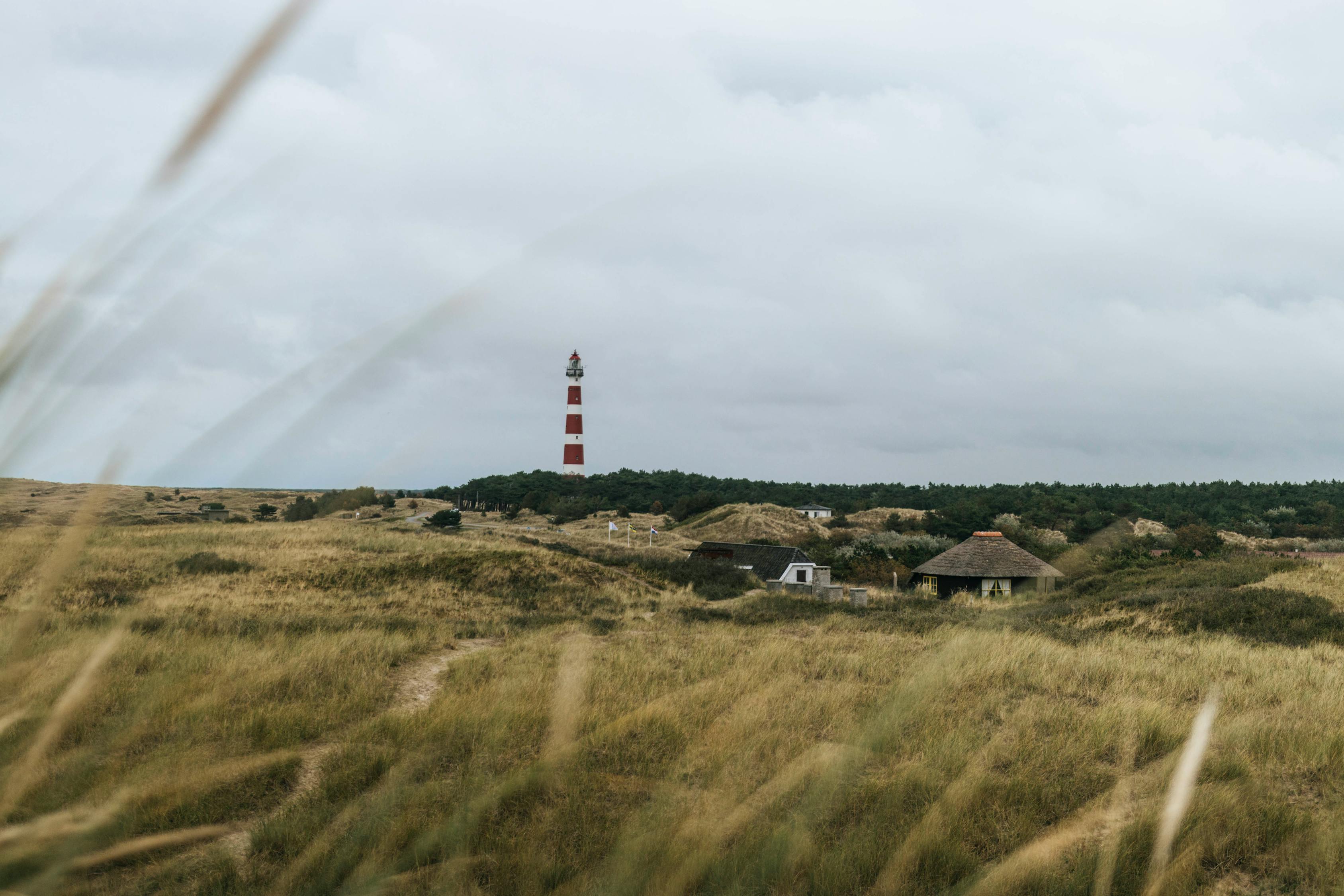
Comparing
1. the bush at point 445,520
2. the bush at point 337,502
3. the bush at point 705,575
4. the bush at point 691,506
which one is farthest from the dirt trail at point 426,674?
the bush at point 691,506

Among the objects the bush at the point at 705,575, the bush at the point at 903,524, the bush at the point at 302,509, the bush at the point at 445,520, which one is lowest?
the bush at the point at 705,575

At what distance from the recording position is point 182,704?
4.57 meters

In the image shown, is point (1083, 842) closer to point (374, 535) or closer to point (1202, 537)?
point (374, 535)

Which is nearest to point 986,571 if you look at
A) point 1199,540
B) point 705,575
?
point 705,575

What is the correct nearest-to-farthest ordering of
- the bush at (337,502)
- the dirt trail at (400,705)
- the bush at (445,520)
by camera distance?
the bush at (337,502), the dirt trail at (400,705), the bush at (445,520)

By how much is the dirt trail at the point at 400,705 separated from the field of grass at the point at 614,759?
0.18ft

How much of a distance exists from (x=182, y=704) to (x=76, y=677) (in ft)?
12.3

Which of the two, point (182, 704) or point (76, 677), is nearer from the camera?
point (76, 677)

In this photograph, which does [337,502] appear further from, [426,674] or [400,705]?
[426,674]

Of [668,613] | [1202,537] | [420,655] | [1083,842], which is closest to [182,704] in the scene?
[1083,842]

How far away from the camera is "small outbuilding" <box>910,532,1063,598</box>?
117ft

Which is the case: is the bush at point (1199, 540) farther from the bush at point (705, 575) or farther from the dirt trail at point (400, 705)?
the dirt trail at point (400, 705)

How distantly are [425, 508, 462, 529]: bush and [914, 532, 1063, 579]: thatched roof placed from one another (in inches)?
1123

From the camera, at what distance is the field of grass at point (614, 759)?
1832 mm
